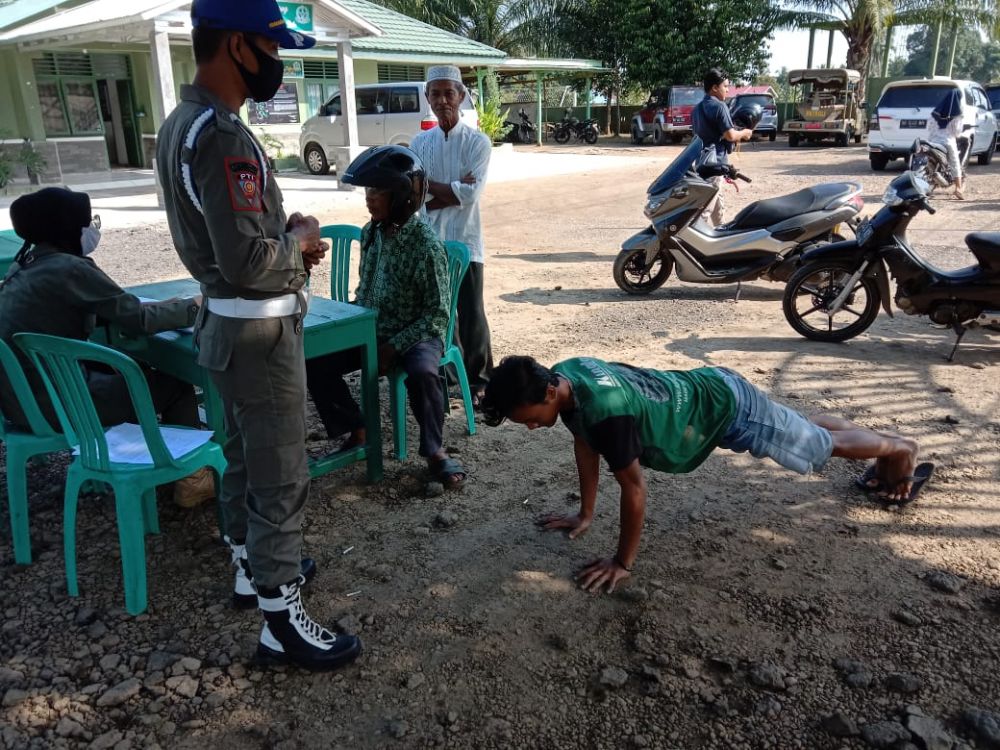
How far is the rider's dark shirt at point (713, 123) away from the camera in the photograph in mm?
7266

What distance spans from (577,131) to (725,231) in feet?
72.7

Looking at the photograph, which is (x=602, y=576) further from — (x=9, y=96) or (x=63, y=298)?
(x=9, y=96)

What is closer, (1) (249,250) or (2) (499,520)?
(1) (249,250)

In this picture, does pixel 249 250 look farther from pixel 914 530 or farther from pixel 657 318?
pixel 657 318

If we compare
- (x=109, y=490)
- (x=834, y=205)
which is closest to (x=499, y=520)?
(x=109, y=490)

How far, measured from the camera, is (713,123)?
7316 mm

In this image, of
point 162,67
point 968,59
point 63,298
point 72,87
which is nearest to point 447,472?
point 63,298

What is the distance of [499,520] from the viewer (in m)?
3.42

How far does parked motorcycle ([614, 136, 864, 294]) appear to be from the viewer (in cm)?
659

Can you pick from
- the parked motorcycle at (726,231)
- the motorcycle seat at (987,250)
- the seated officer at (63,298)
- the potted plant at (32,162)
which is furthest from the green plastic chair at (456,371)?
the potted plant at (32,162)

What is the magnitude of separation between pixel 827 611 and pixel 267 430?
1956 millimetres

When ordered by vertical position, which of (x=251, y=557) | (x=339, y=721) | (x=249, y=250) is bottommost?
(x=339, y=721)

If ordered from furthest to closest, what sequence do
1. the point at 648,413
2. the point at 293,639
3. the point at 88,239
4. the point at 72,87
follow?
the point at 72,87, the point at 88,239, the point at 648,413, the point at 293,639

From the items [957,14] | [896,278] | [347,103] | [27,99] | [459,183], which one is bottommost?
[896,278]
